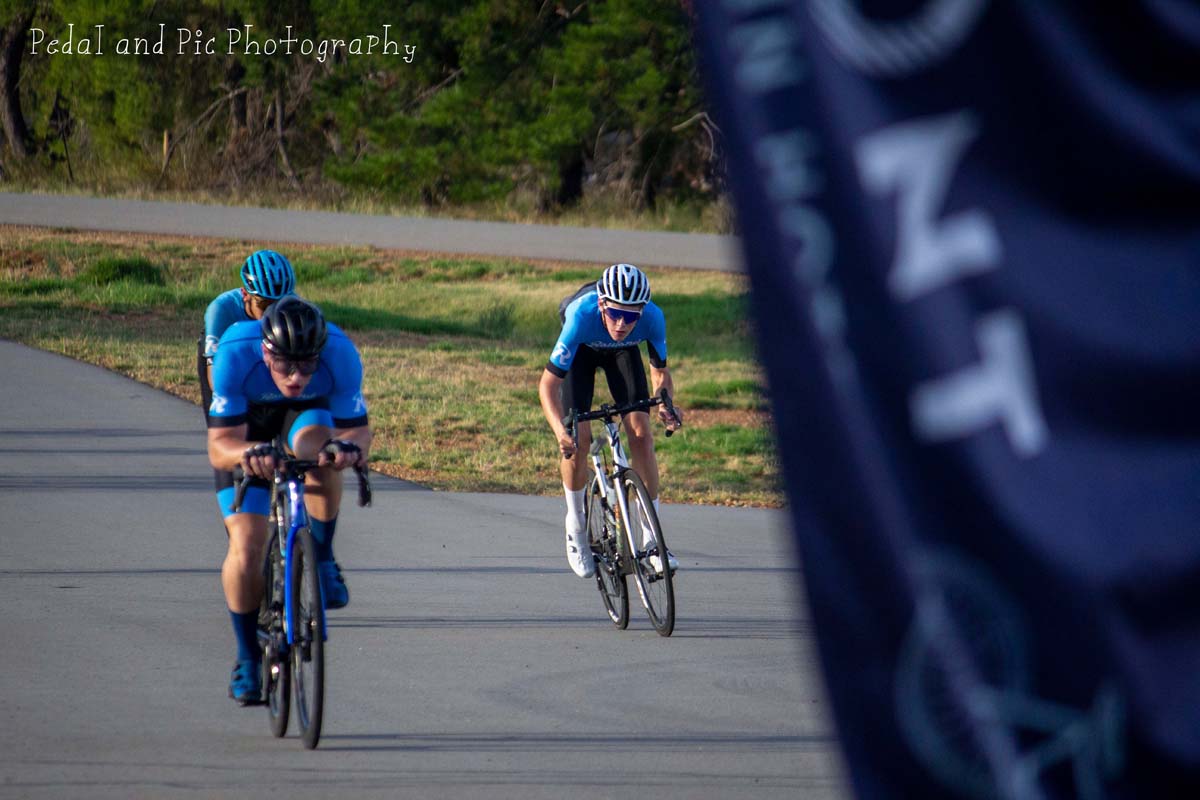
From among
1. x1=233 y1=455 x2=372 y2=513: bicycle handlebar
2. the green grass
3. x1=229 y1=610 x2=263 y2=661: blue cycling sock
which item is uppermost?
the green grass

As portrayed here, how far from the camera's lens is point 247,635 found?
640 cm

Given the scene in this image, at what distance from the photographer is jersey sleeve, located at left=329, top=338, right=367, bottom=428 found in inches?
263

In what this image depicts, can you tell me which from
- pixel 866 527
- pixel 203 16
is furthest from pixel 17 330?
pixel 203 16

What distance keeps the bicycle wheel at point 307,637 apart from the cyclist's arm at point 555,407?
273cm

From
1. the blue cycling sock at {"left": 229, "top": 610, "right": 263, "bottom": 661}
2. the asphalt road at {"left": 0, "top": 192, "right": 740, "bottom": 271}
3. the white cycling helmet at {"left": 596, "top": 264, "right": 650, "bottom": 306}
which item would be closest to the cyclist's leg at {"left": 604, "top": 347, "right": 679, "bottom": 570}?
the white cycling helmet at {"left": 596, "top": 264, "right": 650, "bottom": 306}

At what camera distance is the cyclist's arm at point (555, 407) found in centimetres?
859

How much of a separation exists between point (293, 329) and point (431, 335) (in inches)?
663

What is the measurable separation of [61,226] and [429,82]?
1259cm

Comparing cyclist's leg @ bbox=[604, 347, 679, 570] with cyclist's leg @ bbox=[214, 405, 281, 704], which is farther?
cyclist's leg @ bbox=[604, 347, 679, 570]

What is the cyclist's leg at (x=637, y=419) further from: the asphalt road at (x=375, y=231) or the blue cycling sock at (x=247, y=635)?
the asphalt road at (x=375, y=231)

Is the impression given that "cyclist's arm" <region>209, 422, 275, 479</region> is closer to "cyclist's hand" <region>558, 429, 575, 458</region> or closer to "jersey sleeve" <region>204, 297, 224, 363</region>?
"jersey sleeve" <region>204, 297, 224, 363</region>

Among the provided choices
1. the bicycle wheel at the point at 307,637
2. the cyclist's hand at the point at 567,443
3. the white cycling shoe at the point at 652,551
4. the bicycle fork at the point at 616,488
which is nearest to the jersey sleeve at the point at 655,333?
the bicycle fork at the point at 616,488

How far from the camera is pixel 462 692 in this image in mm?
6895

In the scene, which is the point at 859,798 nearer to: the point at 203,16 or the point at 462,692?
the point at 462,692
